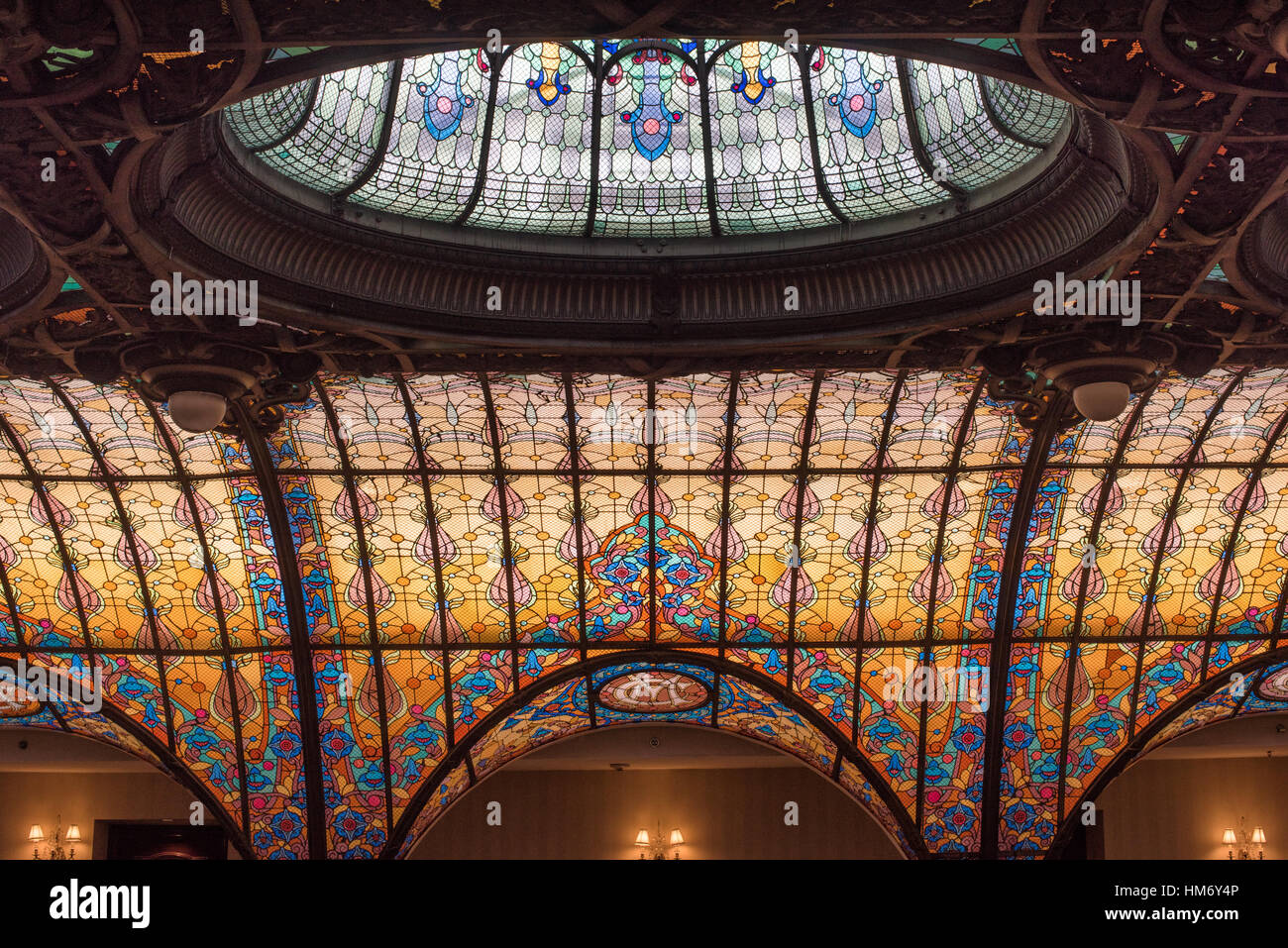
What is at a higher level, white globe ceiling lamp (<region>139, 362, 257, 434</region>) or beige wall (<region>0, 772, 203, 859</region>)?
white globe ceiling lamp (<region>139, 362, 257, 434</region>)

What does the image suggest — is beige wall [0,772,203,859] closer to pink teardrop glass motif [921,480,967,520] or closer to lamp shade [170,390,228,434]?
lamp shade [170,390,228,434]

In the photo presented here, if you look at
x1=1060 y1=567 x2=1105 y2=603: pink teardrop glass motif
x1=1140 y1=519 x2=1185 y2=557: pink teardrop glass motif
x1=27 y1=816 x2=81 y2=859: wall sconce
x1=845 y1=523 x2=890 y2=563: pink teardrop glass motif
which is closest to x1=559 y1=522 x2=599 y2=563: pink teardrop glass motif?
x1=845 y1=523 x2=890 y2=563: pink teardrop glass motif

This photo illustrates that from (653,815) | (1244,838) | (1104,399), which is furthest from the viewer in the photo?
(653,815)

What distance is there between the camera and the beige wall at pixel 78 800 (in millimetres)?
23609

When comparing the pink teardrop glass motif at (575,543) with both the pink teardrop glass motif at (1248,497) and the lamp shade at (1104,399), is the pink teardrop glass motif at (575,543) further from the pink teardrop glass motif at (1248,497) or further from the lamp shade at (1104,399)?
the pink teardrop glass motif at (1248,497)

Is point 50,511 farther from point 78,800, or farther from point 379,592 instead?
point 78,800

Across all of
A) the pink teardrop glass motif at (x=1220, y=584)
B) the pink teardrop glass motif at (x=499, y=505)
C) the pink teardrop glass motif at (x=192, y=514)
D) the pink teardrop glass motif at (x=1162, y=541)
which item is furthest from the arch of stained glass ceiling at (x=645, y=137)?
the pink teardrop glass motif at (x=1220, y=584)

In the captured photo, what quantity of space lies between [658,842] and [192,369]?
48.8ft

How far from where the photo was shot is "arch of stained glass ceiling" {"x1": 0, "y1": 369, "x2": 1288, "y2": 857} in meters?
15.6

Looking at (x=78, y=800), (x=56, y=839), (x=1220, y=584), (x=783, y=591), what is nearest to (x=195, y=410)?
(x=783, y=591)

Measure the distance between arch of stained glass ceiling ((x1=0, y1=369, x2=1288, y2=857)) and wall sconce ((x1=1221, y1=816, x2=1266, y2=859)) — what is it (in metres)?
6.48

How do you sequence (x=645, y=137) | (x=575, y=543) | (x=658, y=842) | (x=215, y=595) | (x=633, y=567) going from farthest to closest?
(x=658, y=842), (x=215, y=595), (x=633, y=567), (x=575, y=543), (x=645, y=137)

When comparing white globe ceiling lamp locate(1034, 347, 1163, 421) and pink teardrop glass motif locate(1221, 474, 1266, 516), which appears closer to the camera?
white globe ceiling lamp locate(1034, 347, 1163, 421)

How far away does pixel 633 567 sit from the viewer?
685 inches
